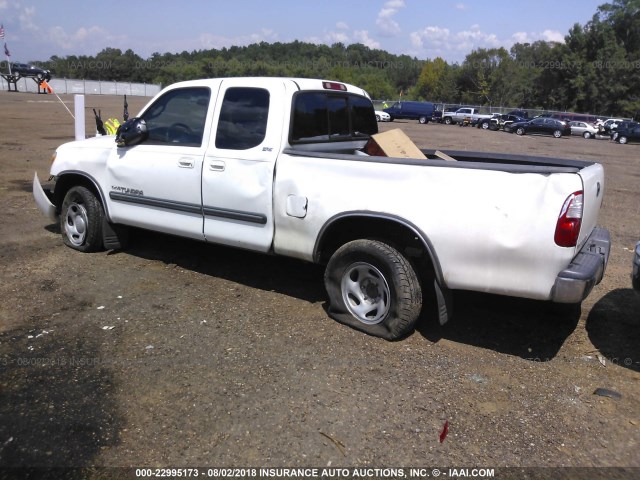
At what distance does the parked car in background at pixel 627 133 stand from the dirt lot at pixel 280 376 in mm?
35198

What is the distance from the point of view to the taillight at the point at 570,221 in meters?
3.38

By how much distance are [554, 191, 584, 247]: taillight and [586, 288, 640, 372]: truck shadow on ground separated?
4.07ft

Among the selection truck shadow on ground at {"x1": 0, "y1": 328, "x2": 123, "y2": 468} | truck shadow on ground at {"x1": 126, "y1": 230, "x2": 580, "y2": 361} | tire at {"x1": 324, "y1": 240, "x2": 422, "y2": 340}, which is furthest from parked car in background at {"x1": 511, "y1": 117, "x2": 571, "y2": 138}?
truck shadow on ground at {"x1": 0, "y1": 328, "x2": 123, "y2": 468}

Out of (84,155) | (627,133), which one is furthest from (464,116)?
(84,155)

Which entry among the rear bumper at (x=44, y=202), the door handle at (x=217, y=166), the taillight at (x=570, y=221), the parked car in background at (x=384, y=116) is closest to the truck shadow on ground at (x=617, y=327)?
the taillight at (x=570, y=221)

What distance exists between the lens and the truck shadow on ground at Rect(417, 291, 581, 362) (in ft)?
13.9

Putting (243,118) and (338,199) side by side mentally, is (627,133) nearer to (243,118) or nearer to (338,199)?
(243,118)

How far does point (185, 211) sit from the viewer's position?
16.5 feet

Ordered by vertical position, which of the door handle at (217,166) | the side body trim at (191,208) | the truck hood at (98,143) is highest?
the truck hood at (98,143)

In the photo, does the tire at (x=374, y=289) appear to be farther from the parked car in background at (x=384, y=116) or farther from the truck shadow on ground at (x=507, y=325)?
the parked car in background at (x=384, y=116)

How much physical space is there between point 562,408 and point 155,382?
260 centimetres

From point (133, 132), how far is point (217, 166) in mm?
1134

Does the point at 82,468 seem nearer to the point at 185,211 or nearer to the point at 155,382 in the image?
the point at 155,382

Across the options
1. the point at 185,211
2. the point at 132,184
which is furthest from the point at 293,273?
the point at 132,184
